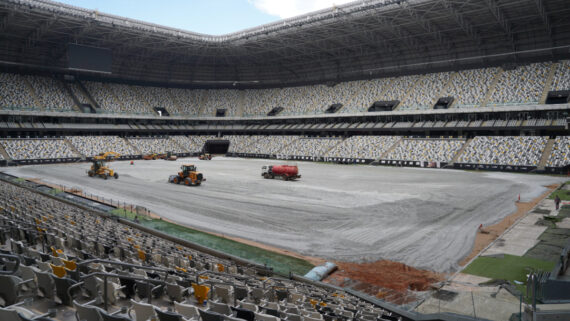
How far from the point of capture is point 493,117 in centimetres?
5728

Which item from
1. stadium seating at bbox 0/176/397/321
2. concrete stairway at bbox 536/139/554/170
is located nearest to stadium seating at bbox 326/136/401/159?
concrete stairway at bbox 536/139/554/170

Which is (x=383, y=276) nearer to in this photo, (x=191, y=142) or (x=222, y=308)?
(x=222, y=308)

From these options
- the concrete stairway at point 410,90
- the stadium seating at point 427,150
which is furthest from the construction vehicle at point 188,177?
the concrete stairway at point 410,90

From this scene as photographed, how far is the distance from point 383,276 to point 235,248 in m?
6.90

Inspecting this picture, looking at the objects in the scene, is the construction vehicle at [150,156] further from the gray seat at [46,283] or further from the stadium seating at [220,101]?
the gray seat at [46,283]

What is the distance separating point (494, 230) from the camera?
2095cm

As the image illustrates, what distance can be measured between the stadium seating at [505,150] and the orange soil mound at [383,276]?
4187 cm

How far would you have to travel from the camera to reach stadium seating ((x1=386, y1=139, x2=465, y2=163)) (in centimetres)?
5612

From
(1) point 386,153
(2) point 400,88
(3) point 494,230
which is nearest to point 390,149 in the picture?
(1) point 386,153

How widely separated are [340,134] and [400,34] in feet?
69.9

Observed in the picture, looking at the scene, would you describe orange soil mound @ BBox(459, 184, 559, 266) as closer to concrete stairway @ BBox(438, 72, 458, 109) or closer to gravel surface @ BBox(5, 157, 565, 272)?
gravel surface @ BBox(5, 157, 565, 272)

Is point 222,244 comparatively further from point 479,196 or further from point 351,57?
point 351,57

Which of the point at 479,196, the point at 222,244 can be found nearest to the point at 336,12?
the point at 479,196

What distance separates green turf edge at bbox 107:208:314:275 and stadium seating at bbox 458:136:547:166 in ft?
146
